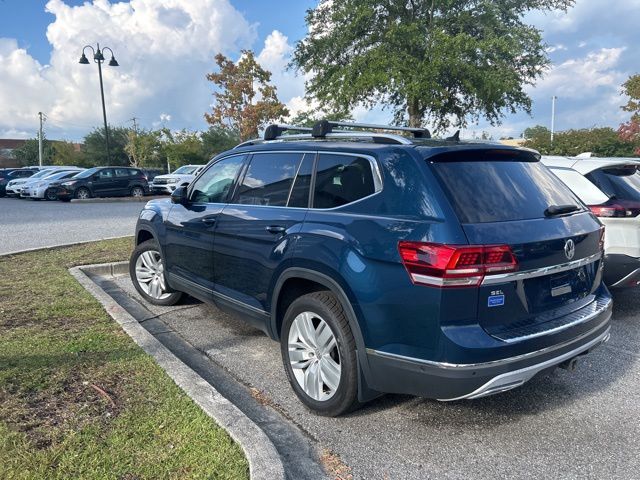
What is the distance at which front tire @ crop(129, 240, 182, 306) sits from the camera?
5.85 m

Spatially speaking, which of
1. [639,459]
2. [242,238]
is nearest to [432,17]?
[242,238]

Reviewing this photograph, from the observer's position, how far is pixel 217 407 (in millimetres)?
3326

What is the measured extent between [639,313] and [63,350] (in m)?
5.75

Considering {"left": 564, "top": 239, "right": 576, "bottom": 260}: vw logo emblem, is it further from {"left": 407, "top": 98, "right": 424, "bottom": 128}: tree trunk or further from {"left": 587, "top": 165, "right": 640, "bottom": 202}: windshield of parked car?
{"left": 407, "top": 98, "right": 424, "bottom": 128}: tree trunk

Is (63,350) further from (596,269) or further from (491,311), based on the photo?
(596,269)

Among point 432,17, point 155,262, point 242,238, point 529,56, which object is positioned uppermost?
point 432,17

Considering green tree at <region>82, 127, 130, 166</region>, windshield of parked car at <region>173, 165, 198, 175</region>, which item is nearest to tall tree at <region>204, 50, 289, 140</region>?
windshield of parked car at <region>173, 165, 198, 175</region>

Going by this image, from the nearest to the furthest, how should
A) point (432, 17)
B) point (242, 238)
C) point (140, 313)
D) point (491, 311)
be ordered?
point (491, 311) → point (242, 238) → point (140, 313) → point (432, 17)

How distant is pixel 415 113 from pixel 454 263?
58.9 feet

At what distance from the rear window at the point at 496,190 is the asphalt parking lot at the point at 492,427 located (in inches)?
53.1

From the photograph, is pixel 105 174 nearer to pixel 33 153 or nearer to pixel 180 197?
pixel 180 197

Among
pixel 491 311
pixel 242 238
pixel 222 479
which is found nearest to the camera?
pixel 222 479

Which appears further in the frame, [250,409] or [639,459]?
[250,409]

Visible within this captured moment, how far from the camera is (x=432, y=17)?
18.5 metres
